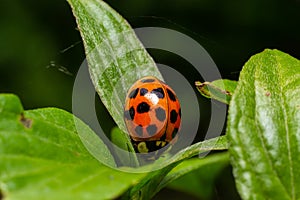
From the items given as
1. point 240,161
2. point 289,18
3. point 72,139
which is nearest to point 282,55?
point 240,161

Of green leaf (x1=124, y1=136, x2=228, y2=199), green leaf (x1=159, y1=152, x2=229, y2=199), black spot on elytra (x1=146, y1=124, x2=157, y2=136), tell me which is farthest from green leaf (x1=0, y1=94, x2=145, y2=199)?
green leaf (x1=159, y1=152, x2=229, y2=199)

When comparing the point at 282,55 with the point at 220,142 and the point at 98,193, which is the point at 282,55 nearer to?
the point at 220,142

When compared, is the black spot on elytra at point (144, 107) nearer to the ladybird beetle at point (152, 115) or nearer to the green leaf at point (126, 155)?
the ladybird beetle at point (152, 115)

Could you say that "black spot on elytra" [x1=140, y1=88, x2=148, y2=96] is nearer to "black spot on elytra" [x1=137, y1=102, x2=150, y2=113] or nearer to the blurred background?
"black spot on elytra" [x1=137, y1=102, x2=150, y2=113]

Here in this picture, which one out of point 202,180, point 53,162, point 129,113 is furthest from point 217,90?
point 202,180

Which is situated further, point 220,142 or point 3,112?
point 220,142

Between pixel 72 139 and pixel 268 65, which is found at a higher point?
pixel 268 65

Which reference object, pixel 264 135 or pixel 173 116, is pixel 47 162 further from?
pixel 173 116
